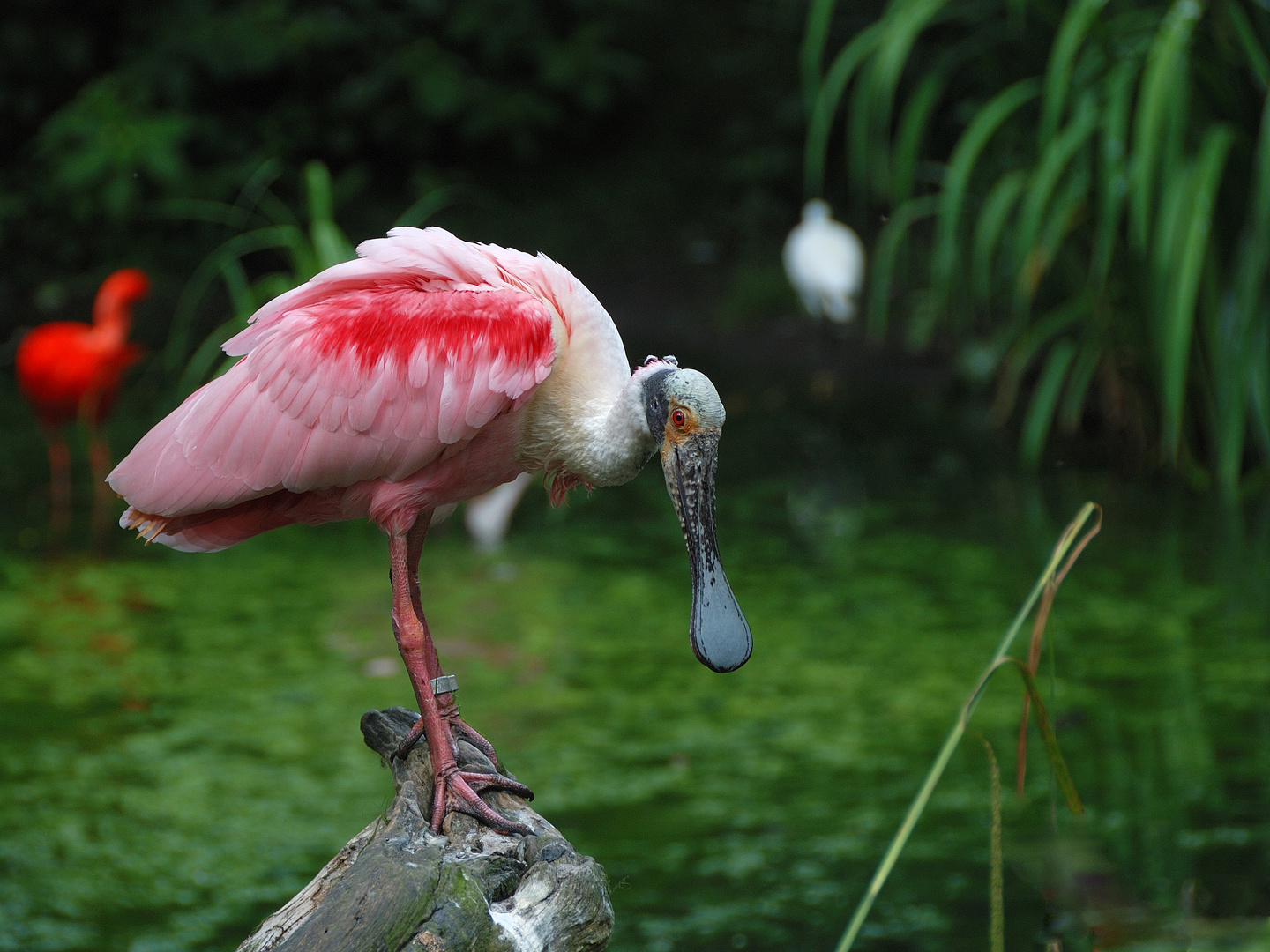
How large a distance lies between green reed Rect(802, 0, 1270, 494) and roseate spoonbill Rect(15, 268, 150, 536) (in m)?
2.72

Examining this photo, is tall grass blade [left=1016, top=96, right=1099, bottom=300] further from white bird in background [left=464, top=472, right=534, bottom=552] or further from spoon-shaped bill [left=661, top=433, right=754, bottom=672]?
spoon-shaped bill [left=661, top=433, right=754, bottom=672]

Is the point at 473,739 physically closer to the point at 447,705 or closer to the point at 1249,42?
the point at 447,705

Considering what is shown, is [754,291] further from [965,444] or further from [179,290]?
[179,290]

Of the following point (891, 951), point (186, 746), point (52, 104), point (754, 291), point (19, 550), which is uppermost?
point (52, 104)

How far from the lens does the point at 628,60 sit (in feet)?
37.2

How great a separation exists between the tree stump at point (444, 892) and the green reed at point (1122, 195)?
3303 millimetres

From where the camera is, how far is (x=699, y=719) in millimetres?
3781

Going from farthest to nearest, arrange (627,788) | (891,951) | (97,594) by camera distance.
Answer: (97,594) → (627,788) → (891,951)

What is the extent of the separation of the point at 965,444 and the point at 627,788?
3.62 m

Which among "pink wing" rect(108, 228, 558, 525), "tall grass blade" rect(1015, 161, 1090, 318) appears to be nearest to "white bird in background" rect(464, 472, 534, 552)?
"tall grass blade" rect(1015, 161, 1090, 318)

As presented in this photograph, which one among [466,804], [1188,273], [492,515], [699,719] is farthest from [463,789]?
[1188,273]

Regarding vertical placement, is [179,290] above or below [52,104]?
below

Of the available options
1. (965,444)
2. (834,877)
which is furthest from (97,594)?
(965,444)

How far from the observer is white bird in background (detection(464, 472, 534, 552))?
17.2ft
